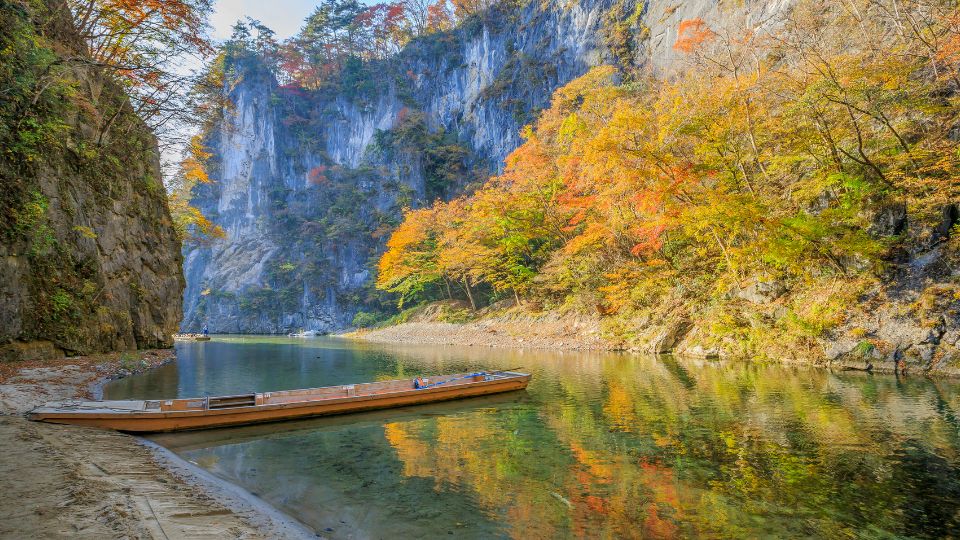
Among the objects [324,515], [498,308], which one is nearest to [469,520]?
[324,515]

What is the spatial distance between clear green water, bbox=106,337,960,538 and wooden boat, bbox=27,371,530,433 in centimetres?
24

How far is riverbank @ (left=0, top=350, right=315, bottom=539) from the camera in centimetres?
358

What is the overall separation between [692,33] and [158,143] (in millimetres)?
28454

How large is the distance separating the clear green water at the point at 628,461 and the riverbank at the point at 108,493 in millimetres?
460

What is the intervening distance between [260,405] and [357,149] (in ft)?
160

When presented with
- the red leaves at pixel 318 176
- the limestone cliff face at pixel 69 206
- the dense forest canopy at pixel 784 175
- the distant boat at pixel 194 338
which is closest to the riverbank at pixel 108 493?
the limestone cliff face at pixel 69 206

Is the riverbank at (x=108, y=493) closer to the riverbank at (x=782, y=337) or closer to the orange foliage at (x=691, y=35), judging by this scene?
the riverbank at (x=782, y=337)

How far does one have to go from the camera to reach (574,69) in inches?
1437

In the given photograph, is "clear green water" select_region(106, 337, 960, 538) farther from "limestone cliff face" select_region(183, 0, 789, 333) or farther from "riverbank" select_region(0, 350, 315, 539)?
"limestone cliff face" select_region(183, 0, 789, 333)

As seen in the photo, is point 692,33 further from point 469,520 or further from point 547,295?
point 469,520

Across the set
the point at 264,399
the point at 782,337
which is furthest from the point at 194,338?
the point at 782,337

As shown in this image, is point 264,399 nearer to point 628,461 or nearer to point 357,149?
point 628,461

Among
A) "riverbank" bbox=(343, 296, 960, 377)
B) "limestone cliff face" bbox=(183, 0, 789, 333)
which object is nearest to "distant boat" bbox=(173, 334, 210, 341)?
"limestone cliff face" bbox=(183, 0, 789, 333)

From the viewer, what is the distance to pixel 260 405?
27.1 ft
